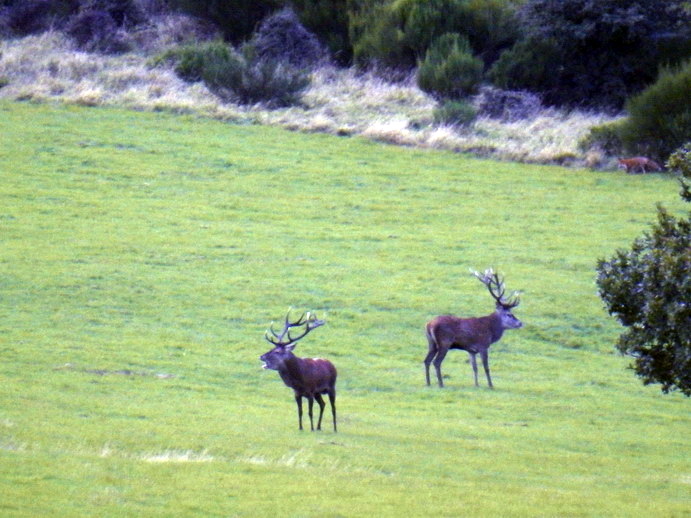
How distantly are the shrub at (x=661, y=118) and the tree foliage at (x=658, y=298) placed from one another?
2632 centimetres

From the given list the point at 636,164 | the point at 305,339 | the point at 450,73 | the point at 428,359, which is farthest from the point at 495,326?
the point at 450,73

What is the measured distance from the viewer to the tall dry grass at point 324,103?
4016 centimetres

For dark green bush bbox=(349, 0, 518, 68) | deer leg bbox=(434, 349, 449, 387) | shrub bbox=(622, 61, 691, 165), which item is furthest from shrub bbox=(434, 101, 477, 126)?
deer leg bbox=(434, 349, 449, 387)

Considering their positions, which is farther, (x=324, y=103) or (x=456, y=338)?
(x=324, y=103)

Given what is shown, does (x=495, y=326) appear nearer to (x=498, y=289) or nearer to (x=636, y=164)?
(x=498, y=289)

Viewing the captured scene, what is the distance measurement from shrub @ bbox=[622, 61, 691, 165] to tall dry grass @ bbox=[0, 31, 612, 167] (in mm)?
1228

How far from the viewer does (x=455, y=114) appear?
40.9 m

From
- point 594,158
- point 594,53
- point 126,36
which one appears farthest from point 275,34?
point 594,158

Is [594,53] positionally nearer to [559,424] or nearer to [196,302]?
[196,302]

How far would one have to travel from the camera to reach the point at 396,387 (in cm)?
1956

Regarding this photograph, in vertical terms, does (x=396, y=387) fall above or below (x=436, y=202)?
above

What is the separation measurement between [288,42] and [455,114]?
35.3 ft

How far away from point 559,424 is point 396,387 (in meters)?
3.13

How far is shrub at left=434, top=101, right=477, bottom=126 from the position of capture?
4066 centimetres
